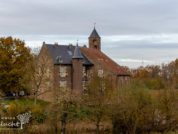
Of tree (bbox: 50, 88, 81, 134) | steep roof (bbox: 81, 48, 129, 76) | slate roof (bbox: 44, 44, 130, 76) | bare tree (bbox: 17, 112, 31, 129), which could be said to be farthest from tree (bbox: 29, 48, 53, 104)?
bare tree (bbox: 17, 112, 31, 129)

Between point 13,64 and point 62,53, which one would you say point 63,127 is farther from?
point 62,53

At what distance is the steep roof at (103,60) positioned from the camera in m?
75.4

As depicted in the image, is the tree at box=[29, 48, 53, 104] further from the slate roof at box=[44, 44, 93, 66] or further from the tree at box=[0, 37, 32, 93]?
the tree at box=[0, 37, 32, 93]

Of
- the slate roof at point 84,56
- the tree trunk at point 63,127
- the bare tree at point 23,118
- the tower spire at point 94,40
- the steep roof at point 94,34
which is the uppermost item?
the steep roof at point 94,34

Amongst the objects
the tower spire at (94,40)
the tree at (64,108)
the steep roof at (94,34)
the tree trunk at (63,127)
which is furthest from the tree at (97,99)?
the steep roof at (94,34)

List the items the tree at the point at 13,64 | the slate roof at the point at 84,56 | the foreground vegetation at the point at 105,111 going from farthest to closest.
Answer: the slate roof at the point at 84,56 < the tree at the point at 13,64 < the foreground vegetation at the point at 105,111

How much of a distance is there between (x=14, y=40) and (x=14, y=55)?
2324mm

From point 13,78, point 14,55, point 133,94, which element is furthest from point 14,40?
point 133,94

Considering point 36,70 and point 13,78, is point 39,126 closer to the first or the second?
point 36,70

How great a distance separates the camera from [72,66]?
7256 cm

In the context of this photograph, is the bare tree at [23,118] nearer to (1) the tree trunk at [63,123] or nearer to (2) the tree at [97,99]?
(1) the tree trunk at [63,123]

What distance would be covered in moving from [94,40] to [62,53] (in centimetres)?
1494

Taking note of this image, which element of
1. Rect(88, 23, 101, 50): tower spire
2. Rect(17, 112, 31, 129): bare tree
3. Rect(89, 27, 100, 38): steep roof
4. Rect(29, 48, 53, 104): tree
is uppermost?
Rect(89, 27, 100, 38): steep roof

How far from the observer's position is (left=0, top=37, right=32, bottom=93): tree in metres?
A: 63.8
